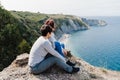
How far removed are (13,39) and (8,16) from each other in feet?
26.5

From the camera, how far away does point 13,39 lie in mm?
51469

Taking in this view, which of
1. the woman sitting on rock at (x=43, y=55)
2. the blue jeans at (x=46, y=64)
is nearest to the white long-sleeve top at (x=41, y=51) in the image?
the woman sitting on rock at (x=43, y=55)

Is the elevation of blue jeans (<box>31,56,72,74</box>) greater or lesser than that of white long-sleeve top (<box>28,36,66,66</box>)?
lesser

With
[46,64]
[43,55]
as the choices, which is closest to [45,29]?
[43,55]

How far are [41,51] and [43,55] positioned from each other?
0.24 meters

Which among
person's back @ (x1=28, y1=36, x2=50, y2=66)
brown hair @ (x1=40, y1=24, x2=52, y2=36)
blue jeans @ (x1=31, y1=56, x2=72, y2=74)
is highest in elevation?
brown hair @ (x1=40, y1=24, x2=52, y2=36)

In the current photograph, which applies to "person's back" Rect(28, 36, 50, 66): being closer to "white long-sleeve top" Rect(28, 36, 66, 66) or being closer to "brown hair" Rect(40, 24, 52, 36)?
"white long-sleeve top" Rect(28, 36, 66, 66)

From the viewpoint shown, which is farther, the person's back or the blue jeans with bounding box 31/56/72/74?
the blue jeans with bounding box 31/56/72/74

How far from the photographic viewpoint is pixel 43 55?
511 inches

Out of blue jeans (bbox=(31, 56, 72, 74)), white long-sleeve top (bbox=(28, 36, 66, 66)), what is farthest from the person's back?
blue jeans (bbox=(31, 56, 72, 74))

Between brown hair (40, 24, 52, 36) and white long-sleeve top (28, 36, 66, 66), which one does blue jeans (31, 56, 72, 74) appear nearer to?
white long-sleeve top (28, 36, 66, 66)

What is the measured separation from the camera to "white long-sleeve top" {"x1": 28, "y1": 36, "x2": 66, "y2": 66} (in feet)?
41.7

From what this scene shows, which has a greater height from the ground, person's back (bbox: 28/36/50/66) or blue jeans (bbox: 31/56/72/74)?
person's back (bbox: 28/36/50/66)

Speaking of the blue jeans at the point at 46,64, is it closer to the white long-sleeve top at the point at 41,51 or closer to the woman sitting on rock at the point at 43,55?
the woman sitting on rock at the point at 43,55
